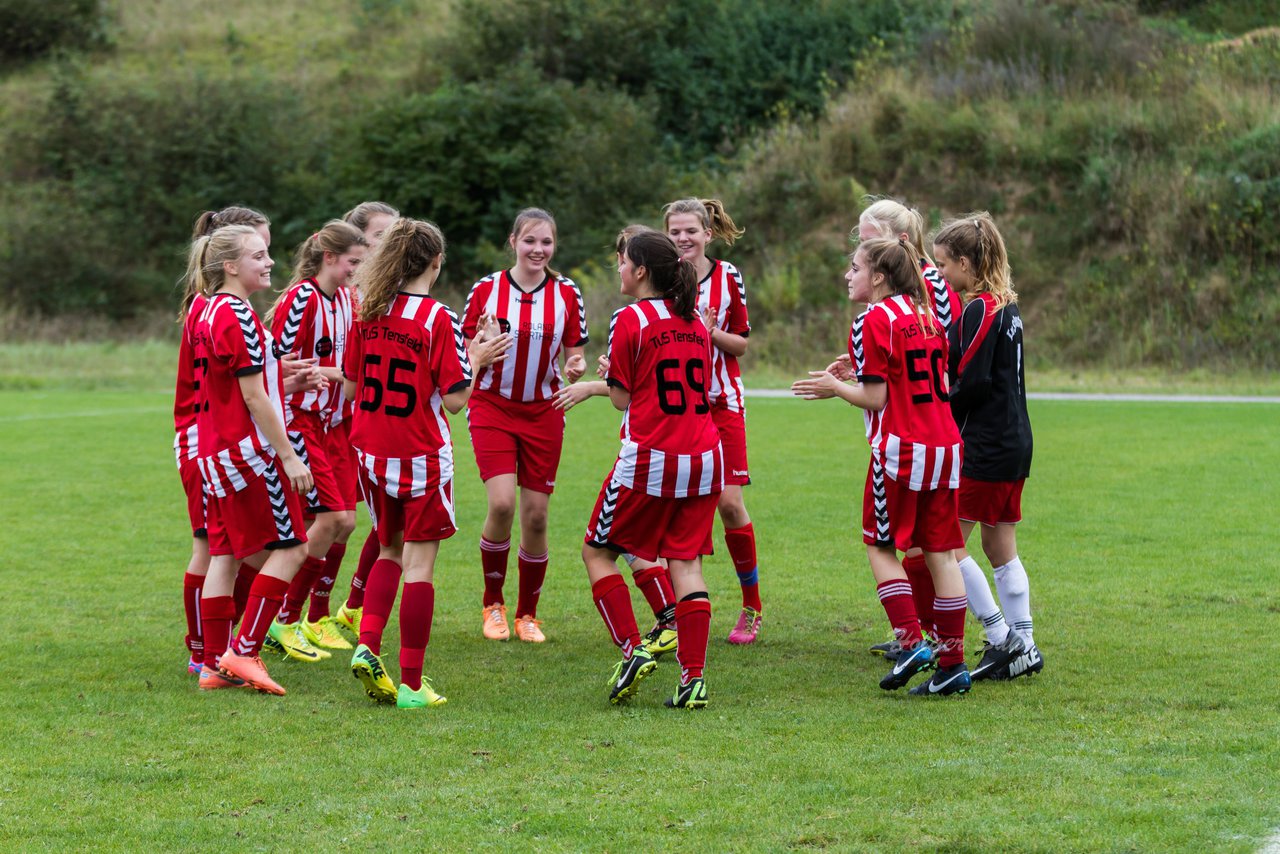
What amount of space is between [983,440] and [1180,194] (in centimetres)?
1849

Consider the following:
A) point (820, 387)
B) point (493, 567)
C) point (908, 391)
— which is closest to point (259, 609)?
point (493, 567)

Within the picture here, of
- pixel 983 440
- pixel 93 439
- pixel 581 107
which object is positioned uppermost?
pixel 581 107

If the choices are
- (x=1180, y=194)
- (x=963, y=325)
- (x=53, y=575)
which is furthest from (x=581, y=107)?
(x=963, y=325)

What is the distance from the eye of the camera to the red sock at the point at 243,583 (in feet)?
20.6

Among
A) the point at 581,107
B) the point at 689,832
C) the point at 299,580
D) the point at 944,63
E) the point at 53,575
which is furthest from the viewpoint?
the point at 581,107

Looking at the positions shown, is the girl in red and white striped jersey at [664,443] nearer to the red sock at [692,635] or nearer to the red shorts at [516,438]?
the red sock at [692,635]

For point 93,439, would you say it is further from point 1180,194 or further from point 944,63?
point 944,63

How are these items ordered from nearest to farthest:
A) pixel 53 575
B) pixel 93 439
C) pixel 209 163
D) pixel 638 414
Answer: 1. pixel 638 414
2. pixel 53 575
3. pixel 93 439
4. pixel 209 163

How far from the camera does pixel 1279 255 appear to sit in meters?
21.9

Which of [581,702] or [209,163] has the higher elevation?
[209,163]

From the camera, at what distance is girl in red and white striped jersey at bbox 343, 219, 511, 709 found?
5.56 m

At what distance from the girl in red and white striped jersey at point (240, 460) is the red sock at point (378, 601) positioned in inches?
16.5

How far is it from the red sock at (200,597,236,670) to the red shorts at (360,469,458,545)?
755 mm

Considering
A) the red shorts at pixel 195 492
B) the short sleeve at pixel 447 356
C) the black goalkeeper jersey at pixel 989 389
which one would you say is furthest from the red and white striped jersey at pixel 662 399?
the red shorts at pixel 195 492
